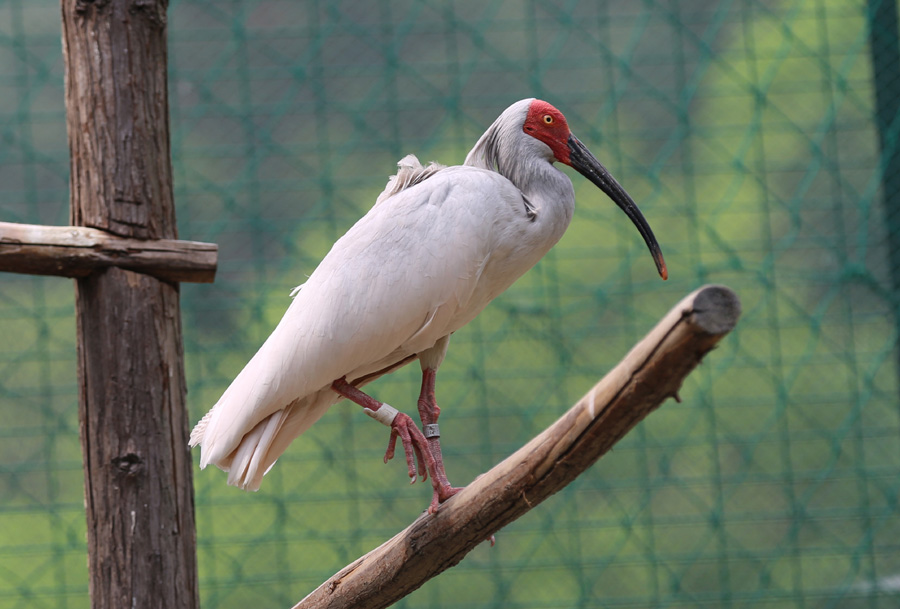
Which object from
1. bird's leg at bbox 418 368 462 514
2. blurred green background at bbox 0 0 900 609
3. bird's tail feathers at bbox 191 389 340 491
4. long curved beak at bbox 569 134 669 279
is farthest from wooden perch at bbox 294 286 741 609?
blurred green background at bbox 0 0 900 609

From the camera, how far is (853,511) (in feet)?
9.79

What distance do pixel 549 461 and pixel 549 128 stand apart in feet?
2.38

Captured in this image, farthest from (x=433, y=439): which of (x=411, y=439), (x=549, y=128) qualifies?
(x=549, y=128)

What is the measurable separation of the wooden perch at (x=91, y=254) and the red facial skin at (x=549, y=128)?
0.67m

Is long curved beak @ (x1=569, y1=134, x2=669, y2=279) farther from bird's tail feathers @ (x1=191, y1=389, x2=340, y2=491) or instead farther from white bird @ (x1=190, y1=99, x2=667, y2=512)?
bird's tail feathers @ (x1=191, y1=389, x2=340, y2=491)

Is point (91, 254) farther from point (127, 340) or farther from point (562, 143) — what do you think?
point (562, 143)

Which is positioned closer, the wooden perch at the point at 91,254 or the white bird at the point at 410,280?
the white bird at the point at 410,280

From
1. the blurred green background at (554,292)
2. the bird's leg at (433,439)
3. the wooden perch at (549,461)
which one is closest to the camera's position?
the wooden perch at (549,461)

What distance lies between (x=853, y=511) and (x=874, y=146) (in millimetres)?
1218

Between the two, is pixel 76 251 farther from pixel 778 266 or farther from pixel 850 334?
pixel 850 334

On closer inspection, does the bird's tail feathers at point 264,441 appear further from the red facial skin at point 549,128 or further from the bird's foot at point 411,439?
the red facial skin at point 549,128

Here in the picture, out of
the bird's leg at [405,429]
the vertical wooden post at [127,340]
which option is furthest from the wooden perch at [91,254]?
the bird's leg at [405,429]

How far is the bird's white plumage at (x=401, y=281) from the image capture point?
1.53 metres

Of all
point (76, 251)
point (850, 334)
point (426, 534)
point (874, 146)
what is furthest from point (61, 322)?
Answer: point (874, 146)
